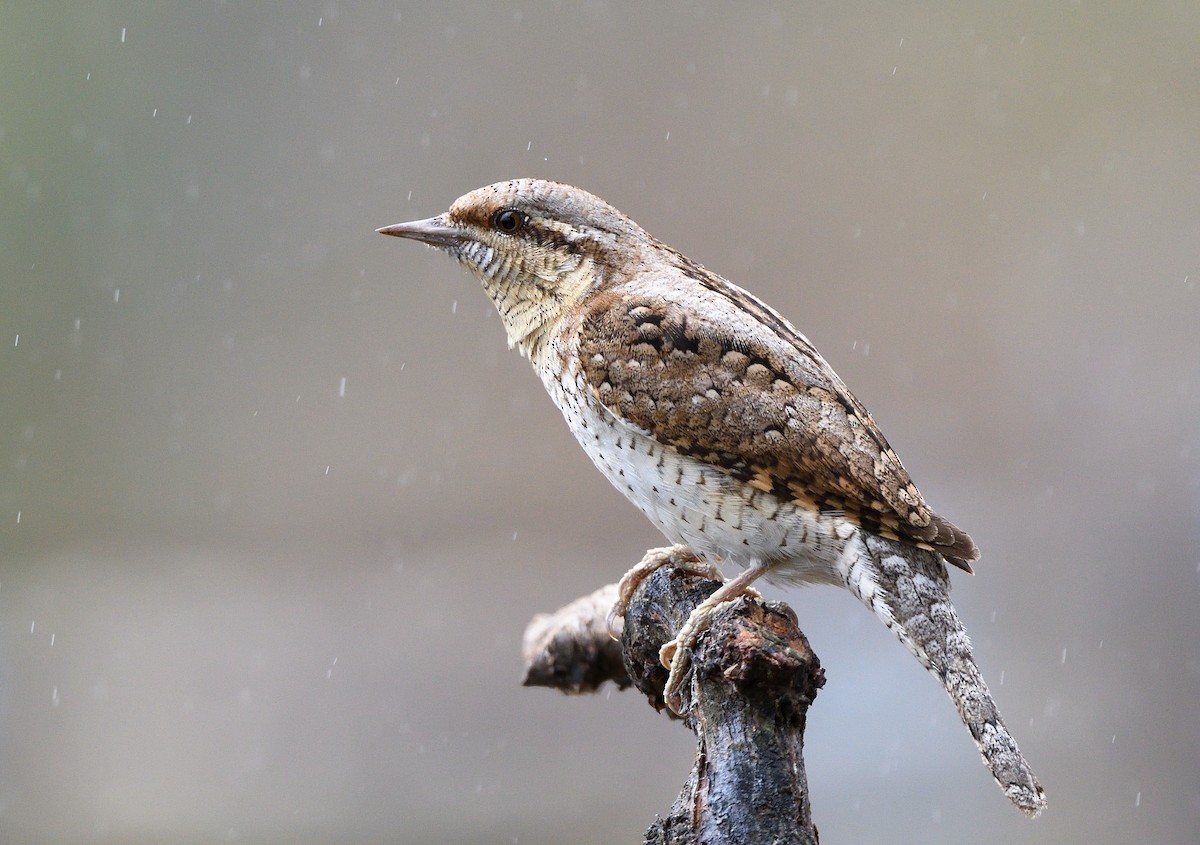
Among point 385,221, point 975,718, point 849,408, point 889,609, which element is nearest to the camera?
point 975,718

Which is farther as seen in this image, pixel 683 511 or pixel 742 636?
pixel 683 511

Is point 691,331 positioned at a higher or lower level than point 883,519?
higher

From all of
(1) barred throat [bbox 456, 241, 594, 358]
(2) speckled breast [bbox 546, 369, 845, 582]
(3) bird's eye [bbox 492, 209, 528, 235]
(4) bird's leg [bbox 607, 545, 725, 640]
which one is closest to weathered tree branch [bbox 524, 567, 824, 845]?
(2) speckled breast [bbox 546, 369, 845, 582]

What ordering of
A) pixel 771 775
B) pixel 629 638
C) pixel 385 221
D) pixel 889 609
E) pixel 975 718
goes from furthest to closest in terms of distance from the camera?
pixel 385 221, pixel 629 638, pixel 889 609, pixel 975 718, pixel 771 775

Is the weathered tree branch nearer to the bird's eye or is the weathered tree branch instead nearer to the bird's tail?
the bird's tail

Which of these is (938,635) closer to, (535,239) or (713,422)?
(713,422)

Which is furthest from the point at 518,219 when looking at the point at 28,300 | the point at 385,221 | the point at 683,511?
the point at 28,300

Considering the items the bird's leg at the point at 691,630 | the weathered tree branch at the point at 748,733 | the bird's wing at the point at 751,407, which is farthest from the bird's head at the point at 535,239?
the weathered tree branch at the point at 748,733

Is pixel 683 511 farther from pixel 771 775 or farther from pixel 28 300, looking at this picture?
pixel 28 300
